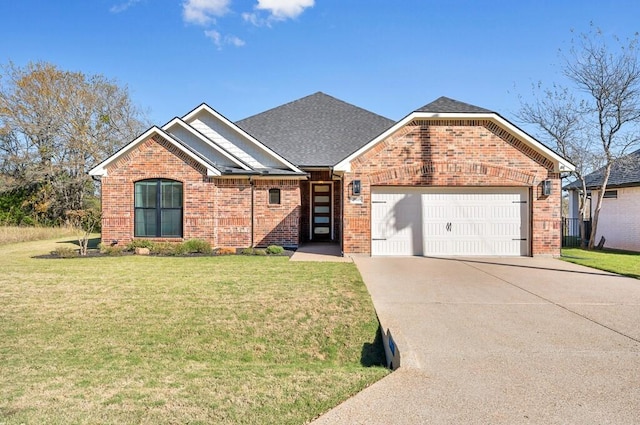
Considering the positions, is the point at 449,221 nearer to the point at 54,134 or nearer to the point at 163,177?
the point at 163,177

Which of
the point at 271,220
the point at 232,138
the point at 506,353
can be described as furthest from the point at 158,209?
the point at 506,353

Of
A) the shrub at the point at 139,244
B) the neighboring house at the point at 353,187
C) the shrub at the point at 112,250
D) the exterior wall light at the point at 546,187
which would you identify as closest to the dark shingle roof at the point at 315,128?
the neighboring house at the point at 353,187

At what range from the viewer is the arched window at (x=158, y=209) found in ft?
44.5

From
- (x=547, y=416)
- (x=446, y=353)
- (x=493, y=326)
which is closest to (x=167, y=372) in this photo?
(x=446, y=353)

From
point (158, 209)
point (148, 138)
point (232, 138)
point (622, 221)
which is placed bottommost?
point (622, 221)

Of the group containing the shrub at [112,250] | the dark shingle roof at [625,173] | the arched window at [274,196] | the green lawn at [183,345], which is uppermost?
the dark shingle roof at [625,173]

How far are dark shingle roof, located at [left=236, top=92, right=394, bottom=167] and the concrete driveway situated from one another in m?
8.82

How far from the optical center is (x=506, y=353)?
4410 mm

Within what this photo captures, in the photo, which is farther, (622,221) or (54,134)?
(54,134)

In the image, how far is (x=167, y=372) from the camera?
416 centimetres

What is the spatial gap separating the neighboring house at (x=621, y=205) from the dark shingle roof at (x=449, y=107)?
8.03 metres

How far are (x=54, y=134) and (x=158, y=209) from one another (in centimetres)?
1787

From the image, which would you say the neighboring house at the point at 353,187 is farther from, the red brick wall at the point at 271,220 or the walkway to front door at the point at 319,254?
the walkway to front door at the point at 319,254

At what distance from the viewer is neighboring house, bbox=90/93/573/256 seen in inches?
466
